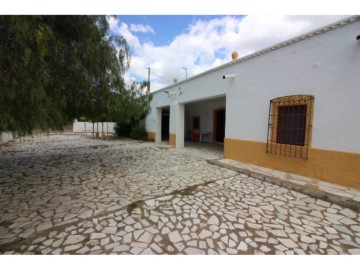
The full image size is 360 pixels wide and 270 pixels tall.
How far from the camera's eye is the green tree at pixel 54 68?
1953mm

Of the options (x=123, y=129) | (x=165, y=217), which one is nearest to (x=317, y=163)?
(x=165, y=217)

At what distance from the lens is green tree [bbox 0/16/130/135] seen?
1.95 metres

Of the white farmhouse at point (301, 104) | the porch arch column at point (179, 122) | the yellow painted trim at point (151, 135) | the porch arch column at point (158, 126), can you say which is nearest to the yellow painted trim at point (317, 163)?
the white farmhouse at point (301, 104)

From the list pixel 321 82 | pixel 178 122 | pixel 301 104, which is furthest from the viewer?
pixel 178 122

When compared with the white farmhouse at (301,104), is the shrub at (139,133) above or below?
below

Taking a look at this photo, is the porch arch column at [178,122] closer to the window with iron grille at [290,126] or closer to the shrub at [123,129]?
the window with iron grille at [290,126]

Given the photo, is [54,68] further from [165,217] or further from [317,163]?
[317,163]

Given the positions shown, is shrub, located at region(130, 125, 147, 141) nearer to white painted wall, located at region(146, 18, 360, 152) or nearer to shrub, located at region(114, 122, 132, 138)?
shrub, located at region(114, 122, 132, 138)

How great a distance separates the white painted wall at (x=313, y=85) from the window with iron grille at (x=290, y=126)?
148 mm

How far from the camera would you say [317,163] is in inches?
165

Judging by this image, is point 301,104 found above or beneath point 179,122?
above

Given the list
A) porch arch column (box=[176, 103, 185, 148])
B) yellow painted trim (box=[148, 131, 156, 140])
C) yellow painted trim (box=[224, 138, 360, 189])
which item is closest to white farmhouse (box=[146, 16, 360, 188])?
yellow painted trim (box=[224, 138, 360, 189])

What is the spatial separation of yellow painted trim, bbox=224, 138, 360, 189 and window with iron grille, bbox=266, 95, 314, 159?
0.18 meters

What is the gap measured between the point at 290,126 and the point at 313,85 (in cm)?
115
